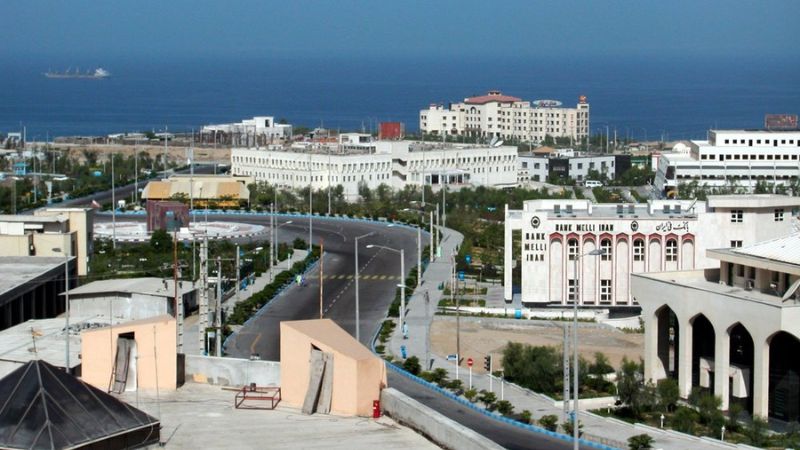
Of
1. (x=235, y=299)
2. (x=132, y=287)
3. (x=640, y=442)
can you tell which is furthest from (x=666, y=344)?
(x=235, y=299)

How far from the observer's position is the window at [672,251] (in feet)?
164

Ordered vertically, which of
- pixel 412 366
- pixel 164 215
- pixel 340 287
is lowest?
pixel 412 366

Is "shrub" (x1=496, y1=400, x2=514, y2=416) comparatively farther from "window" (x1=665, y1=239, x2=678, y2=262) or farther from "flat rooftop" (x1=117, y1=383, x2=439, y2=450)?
"window" (x1=665, y1=239, x2=678, y2=262)

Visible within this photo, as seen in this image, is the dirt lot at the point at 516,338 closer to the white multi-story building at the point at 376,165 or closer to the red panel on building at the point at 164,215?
the red panel on building at the point at 164,215

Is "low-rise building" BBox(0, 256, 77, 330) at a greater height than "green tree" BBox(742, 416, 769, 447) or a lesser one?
greater

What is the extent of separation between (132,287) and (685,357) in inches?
665

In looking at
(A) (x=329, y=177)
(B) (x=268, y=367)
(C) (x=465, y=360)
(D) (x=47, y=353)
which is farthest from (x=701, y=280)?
(A) (x=329, y=177)

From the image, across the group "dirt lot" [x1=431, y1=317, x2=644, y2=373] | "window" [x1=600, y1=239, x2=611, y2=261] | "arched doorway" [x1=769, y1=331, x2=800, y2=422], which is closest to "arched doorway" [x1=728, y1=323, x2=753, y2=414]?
"arched doorway" [x1=769, y1=331, x2=800, y2=422]

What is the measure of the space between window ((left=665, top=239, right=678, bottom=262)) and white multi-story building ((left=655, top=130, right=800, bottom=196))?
32913 mm

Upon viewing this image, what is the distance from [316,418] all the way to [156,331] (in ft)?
7.53

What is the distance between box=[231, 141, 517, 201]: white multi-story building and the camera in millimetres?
85438

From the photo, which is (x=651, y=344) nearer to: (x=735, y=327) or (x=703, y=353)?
(x=703, y=353)

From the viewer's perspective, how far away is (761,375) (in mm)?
33500

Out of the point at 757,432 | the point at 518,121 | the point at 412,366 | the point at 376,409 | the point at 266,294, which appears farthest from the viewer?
the point at 518,121
